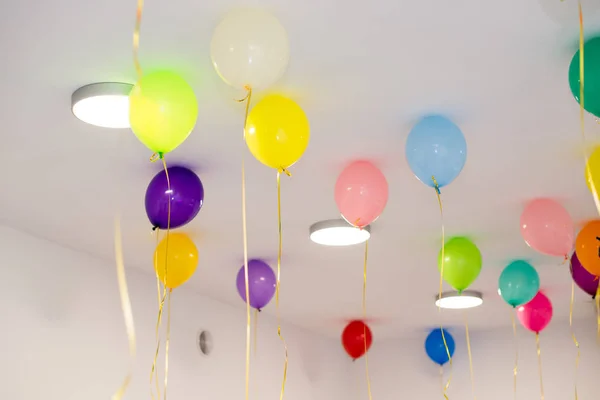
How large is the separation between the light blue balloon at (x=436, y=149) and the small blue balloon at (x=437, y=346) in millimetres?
2549

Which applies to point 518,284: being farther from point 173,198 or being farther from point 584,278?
point 173,198

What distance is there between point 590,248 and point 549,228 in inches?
6.4

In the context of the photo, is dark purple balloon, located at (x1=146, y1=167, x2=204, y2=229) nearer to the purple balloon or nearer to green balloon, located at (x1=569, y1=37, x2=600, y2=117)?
the purple balloon

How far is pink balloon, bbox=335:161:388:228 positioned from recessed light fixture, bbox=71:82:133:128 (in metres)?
0.64

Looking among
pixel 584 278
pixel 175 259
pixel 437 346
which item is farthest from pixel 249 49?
pixel 437 346

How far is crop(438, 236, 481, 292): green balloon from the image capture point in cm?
247

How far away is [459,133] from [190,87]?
0.70m

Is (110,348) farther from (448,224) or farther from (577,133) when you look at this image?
(577,133)

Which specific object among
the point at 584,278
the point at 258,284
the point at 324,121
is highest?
the point at 324,121

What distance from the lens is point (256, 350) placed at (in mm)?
3787

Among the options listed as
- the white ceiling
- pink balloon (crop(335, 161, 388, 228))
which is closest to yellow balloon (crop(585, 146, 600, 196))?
the white ceiling

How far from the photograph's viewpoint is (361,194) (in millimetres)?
1884

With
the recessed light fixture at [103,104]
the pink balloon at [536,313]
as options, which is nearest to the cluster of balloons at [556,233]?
the pink balloon at [536,313]

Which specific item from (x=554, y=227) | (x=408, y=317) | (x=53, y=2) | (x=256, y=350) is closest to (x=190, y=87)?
(x=53, y=2)
